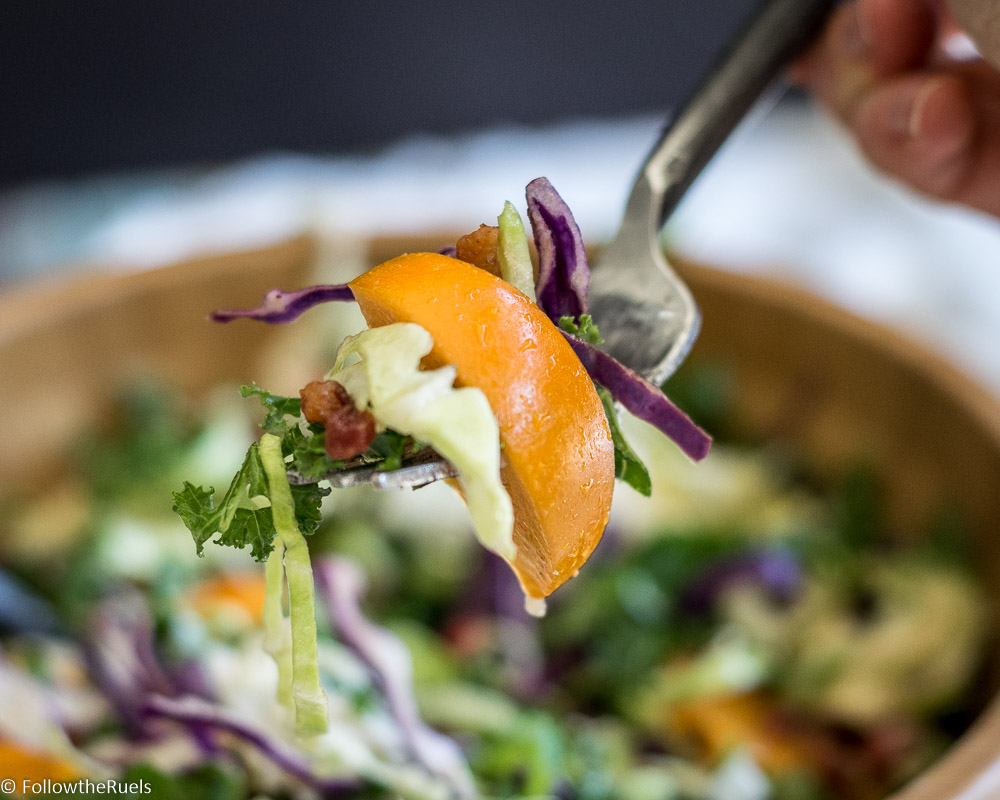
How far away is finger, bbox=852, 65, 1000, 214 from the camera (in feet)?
4.25

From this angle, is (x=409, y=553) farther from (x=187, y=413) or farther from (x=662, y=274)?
(x=662, y=274)

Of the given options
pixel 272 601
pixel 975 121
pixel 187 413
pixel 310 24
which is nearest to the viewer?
pixel 272 601

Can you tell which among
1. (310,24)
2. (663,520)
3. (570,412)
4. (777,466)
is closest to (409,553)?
(663,520)

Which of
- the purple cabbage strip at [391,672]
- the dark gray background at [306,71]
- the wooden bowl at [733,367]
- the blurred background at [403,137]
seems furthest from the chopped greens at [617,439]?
Answer: the dark gray background at [306,71]

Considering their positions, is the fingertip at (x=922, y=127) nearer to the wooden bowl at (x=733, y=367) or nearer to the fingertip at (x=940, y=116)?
the fingertip at (x=940, y=116)

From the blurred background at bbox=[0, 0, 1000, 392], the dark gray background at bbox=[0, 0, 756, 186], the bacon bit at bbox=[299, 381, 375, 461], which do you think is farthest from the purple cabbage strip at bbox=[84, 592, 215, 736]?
the dark gray background at bbox=[0, 0, 756, 186]

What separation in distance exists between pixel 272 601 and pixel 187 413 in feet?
4.33

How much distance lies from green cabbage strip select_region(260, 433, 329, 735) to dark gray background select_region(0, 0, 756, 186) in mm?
3633

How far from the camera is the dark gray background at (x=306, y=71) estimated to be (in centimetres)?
377

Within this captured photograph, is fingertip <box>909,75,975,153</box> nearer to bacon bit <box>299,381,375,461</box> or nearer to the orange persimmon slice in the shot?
bacon bit <box>299,381,375,461</box>

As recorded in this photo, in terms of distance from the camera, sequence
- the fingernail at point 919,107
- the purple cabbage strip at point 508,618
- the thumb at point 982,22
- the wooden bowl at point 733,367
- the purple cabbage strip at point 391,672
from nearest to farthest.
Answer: the thumb at point 982,22, the purple cabbage strip at point 391,672, the fingernail at point 919,107, the purple cabbage strip at point 508,618, the wooden bowl at point 733,367

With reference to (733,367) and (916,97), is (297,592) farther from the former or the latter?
(733,367)

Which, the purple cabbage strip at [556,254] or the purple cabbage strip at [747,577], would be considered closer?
the purple cabbage strip at [556,254]

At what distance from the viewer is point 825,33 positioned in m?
1.39
